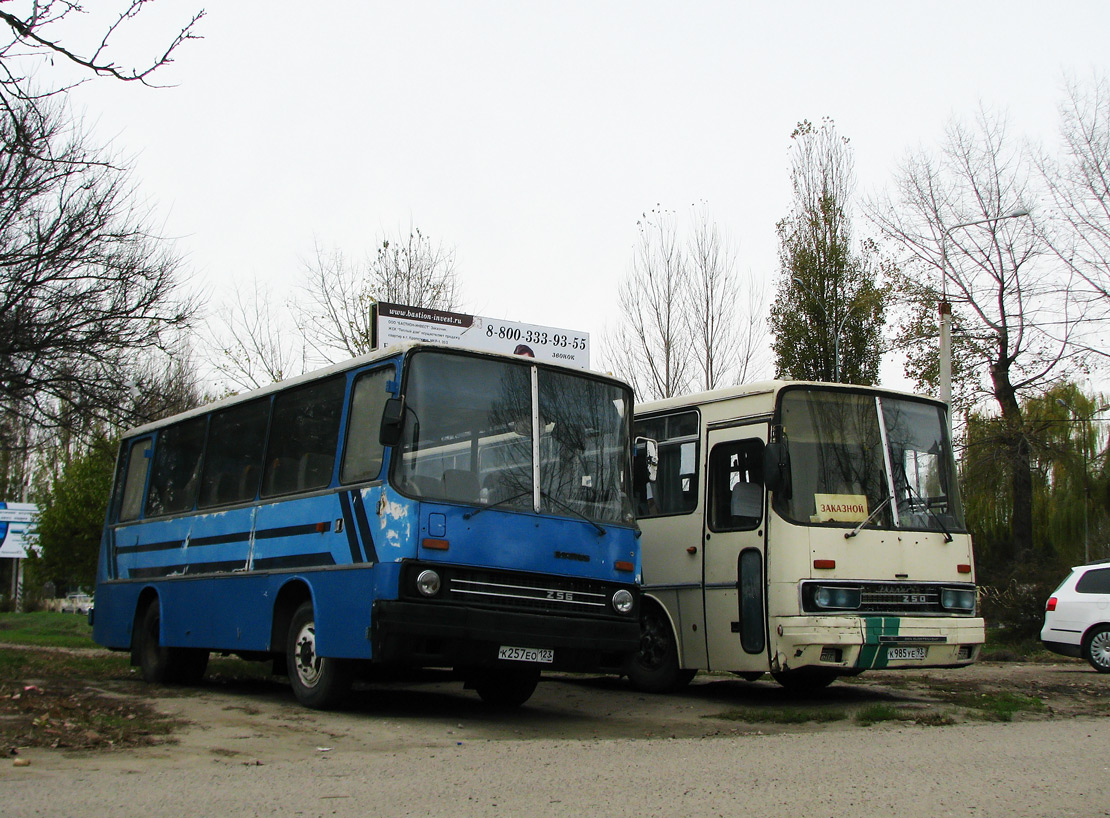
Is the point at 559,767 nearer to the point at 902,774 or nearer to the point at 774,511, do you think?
the point at 902,774

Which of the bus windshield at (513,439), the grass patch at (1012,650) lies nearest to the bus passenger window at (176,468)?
the bus windshield at (513,439)

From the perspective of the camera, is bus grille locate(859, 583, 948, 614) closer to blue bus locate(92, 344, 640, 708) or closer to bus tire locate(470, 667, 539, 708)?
blue bus locate(92, 344, 640, 708)

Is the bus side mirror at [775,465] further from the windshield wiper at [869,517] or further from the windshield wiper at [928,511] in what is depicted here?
the windshield wiper at [928,511]

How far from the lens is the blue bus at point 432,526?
8.82 m

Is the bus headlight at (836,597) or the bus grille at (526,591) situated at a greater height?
the bus headlight at (836,597)

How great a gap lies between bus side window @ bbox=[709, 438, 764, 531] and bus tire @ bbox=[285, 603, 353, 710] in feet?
13.5

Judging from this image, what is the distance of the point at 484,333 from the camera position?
20.8 meters

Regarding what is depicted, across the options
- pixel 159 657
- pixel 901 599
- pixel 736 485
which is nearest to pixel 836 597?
pixel 901 599

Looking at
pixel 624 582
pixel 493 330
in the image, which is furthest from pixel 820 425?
pixel 493 330

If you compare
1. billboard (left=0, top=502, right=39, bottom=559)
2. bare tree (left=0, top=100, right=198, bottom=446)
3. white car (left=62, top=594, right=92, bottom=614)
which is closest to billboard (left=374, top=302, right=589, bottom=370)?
bare tree (left=0, top=100, right=198, bottom=446)

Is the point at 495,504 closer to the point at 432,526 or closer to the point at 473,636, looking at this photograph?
the point at 432,526

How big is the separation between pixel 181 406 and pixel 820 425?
12.9 metres

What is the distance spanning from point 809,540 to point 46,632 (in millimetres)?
26485

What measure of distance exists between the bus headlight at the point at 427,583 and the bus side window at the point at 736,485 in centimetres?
375
